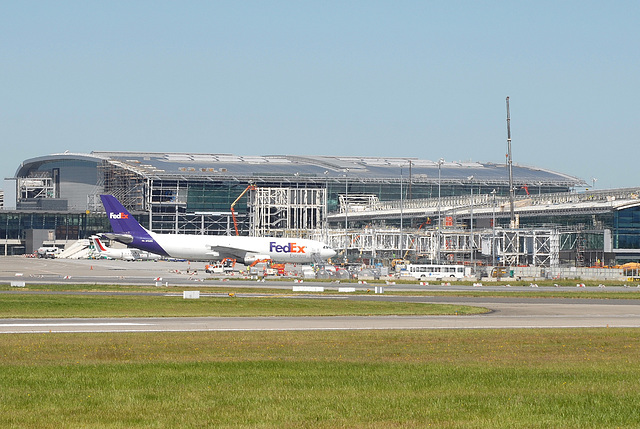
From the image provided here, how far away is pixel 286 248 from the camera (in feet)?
395

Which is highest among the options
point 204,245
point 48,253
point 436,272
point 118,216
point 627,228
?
point 118,216

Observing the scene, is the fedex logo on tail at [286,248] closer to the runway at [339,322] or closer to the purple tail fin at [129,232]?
the purple tail fin at [129,232]

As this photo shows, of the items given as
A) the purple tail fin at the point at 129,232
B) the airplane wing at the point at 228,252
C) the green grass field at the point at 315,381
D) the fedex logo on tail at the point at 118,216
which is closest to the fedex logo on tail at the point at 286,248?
the airplane wing at the point at 228,252

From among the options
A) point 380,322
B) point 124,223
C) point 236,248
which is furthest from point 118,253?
point 380,322

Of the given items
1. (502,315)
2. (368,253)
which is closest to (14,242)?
(368,253)

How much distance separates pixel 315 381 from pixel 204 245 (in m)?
99.9

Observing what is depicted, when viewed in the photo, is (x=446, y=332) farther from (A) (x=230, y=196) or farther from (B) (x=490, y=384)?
(A) (x=230, y=196)

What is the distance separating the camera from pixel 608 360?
26547 mm

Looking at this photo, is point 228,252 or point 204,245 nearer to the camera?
point 228,252

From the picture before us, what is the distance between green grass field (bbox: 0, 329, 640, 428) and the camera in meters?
16.4

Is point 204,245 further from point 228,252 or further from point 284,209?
point 284,209

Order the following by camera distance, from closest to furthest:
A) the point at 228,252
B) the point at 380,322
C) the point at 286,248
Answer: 1. the point at 380,322
2. the point at 228,252
3. the point at 286,248

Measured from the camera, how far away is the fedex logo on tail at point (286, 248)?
119938 millimetres

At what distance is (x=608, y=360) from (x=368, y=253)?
118598mm
